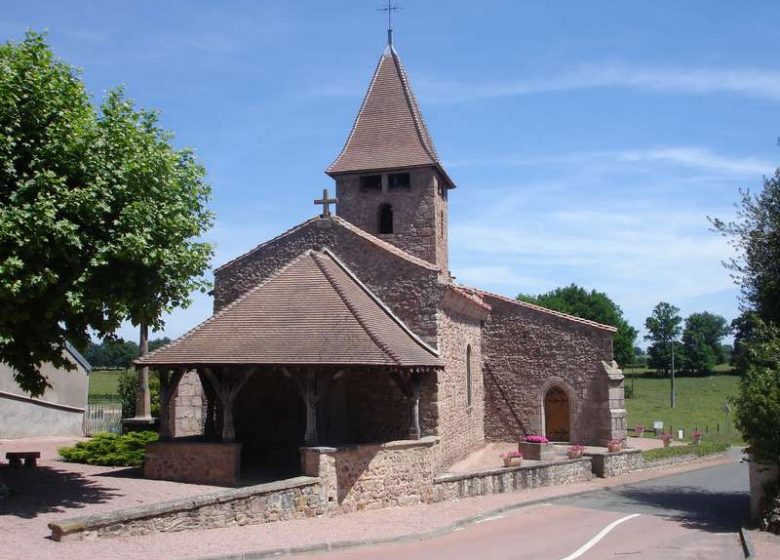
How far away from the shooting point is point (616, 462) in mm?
22703

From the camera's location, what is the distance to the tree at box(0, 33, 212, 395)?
37.7 feet

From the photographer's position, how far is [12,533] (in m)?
10.8

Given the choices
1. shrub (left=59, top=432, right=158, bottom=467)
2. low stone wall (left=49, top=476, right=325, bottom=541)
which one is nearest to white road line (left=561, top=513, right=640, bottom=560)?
low stone wall (left=49, top=476, right=325, bottom=541)

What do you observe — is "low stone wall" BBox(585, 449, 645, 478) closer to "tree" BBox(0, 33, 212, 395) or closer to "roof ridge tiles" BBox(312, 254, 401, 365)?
"roof ridge tiles" BBox(312, 254, 401, 365)

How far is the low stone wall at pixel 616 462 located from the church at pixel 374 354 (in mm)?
1222

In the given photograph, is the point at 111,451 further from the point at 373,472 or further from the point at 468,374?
the point at 468,374

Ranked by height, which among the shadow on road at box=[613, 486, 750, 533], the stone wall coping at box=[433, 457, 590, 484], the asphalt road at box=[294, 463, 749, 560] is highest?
the stone wall coping at box=[433, 457, 590, 484]

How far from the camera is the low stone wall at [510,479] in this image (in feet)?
54.9

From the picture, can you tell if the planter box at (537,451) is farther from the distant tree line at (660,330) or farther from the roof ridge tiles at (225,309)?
the distant tree line at (660,330)

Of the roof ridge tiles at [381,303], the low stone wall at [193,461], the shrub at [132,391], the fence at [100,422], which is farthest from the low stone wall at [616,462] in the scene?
the fence at [100,422]

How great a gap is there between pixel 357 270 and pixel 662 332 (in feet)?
255

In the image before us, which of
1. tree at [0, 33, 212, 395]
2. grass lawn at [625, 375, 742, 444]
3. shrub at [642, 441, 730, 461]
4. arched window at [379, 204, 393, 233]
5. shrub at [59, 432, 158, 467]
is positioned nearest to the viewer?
tree at [0, 33, 212, 395]

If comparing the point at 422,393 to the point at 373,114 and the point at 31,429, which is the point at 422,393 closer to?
the point at 373,114

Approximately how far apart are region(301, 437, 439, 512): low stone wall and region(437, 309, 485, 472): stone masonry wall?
6.44 ft
